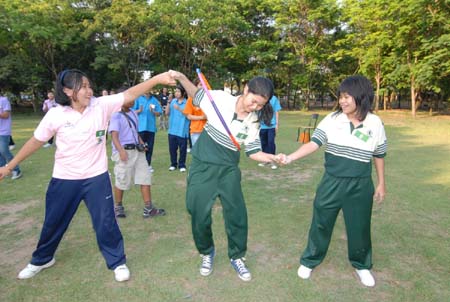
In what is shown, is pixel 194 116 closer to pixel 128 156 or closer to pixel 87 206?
pixel 128 156

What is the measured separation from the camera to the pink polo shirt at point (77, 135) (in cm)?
281

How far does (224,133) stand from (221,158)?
0.21 metres

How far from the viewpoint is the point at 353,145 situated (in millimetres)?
2797

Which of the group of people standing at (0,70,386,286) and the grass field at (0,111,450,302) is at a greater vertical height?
the group of people standing at (0,70,386,286)

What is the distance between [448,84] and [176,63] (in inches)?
838

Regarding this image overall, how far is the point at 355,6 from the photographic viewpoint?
23.8m

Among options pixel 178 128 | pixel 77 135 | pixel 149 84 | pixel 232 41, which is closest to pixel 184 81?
pixel 149 84

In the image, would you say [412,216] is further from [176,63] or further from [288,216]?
[176,63]

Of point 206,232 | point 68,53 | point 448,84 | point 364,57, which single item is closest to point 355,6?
point 364,57

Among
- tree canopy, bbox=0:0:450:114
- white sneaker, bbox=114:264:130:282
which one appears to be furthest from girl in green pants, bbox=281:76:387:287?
tree canopy, bbox=0:0:450:114

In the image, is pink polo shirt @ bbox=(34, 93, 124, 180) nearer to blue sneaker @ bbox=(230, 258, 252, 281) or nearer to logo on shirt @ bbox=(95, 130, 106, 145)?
logo on shirt @ bbox=(95, 130, 106, 145)

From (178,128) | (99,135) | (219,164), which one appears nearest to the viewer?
(219,164)

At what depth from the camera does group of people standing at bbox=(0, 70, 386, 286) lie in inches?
110

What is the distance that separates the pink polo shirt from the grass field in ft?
3.50
